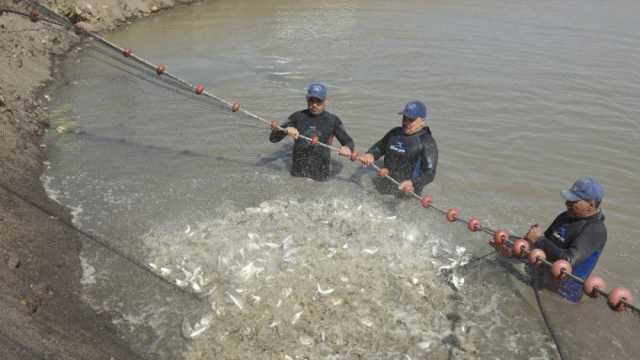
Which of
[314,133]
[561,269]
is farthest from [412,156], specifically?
[561,269]

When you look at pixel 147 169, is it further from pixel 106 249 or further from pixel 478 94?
pixel 478 94

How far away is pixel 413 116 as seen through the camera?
7973mm

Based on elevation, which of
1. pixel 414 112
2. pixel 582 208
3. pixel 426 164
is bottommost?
pixel 426 164

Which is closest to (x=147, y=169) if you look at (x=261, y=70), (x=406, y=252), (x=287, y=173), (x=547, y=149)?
(x=287, y=173)

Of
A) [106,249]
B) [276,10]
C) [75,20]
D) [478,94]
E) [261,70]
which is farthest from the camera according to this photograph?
[276,10]

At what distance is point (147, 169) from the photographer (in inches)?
380

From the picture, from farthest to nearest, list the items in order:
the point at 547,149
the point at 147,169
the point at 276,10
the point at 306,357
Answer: the point at 276,10 < the point at 547,149 < the point at 147,169 < the point at 306,357

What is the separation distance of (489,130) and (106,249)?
875cm

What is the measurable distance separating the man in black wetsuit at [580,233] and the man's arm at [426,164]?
210 centimetres

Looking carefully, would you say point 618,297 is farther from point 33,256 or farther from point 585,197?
point 33,256

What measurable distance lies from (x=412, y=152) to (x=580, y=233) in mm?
2915

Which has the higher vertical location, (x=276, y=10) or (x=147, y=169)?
(x=276, y=10)

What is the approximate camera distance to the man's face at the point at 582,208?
584 centimetres

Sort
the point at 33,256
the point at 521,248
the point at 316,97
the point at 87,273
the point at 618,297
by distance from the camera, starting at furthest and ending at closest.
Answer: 1. the point at 316,97
2. the point at 87,273
3. the point at 33,256
4. the point at 521,248
5. the point at 618,297
